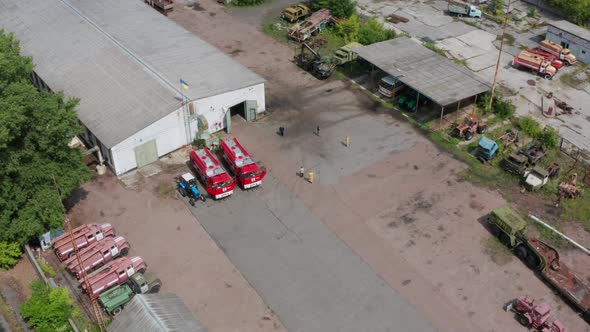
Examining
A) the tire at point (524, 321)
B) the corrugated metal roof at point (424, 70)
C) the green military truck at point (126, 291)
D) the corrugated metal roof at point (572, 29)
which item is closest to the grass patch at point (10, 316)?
the green military truck at point (126, 291)

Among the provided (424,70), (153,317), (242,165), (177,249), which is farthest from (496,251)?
(153,317)

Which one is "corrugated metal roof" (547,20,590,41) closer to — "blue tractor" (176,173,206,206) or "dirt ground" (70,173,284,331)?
"blue tractor" (176,173,206,206)

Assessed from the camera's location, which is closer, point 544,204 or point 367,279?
point 367,279

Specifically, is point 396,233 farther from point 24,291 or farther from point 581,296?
point 24,291

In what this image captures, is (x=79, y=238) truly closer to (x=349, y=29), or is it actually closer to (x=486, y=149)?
(x=486, y=149)

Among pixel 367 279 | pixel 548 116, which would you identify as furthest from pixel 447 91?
pixel 367 279
